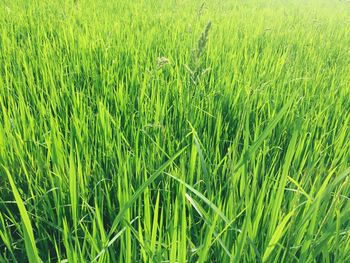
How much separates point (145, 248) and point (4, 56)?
4.79 feet

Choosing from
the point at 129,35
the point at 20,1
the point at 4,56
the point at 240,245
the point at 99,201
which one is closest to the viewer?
the point at 240,245

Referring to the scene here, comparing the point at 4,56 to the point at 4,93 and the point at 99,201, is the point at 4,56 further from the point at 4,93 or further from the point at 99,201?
the point at 99,201

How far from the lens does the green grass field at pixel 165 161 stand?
1.72 feet

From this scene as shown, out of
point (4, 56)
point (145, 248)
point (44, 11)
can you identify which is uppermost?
point (44, 11)

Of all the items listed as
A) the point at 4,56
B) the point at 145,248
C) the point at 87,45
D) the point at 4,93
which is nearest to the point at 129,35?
the point at 87,45

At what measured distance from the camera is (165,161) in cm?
92

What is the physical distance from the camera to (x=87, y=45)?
1835 mm

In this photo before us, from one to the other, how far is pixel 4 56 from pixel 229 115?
3.91 ft

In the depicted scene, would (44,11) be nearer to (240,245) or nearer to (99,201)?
(99,201)

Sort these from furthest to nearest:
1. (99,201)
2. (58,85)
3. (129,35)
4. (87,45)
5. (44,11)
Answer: (44,11) < (129,35) < (87,45) < (58,85) < (99,201)

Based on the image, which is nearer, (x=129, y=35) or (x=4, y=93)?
(x=4, y=93)

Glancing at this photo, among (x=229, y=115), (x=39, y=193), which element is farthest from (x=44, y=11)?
(x=39, y=193)

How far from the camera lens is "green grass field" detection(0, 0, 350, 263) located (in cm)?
52

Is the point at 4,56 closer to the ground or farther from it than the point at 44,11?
closer to the ground
